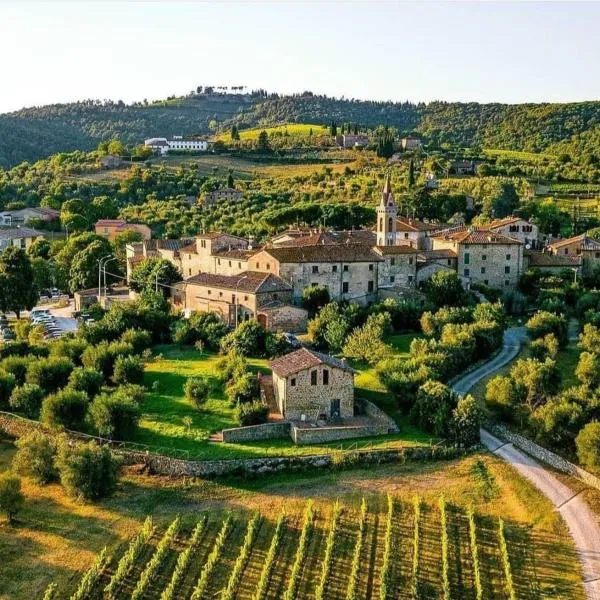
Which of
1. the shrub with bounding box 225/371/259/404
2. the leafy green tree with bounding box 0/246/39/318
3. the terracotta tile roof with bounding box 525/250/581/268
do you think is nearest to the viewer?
the shrub with bounding box 225/371/259/404

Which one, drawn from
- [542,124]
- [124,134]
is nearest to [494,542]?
[542,124]

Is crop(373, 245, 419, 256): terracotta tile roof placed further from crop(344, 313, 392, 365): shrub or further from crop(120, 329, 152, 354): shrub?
crop(120, 329, 152, 354): shrub

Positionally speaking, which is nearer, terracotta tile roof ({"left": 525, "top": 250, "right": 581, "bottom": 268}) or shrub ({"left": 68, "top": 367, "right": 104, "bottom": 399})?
shrub ({"left": 68, "top": 367, "right": 104, "bottom": 399})

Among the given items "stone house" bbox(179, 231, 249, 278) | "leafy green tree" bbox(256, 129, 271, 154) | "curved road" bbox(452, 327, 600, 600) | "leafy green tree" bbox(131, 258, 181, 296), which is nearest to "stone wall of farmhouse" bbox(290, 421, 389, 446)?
"curved road" bbox(452, 327, 600, 600)

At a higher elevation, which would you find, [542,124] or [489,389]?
[542,124]

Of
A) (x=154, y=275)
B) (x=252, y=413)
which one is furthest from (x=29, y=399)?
(x=154, y=275)

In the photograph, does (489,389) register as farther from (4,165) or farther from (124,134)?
(124,134)

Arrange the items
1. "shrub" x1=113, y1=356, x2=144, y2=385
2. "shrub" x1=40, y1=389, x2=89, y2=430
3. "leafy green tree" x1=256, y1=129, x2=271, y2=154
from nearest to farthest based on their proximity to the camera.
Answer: "shrub" x1=40, y1=389, x2=89, y2=430 < "shrub" x1=113, y1=356, x2=144, y2=385 < "leafy green tree" x1=256, y1=129, x2=271, y2=154
